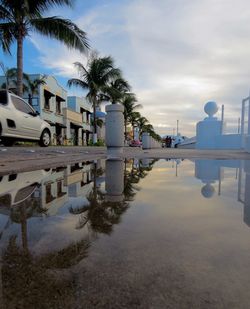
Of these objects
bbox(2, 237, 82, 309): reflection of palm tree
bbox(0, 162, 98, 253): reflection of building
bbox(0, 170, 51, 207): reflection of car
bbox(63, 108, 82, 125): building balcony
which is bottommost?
bbox(2, 237, 82, 309): reflection of palm tree

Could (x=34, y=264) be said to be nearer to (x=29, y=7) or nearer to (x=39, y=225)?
(x=39, y=225)

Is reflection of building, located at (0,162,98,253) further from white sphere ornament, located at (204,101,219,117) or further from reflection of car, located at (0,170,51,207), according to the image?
white sphere ornament, located at (204,101,219,117)

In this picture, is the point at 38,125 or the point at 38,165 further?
the point at 38,125

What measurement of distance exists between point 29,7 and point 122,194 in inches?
601

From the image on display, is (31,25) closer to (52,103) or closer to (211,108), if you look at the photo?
(211,108)

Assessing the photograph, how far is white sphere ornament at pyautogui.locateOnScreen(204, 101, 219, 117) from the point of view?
20733 mm

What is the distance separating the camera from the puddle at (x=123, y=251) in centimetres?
115

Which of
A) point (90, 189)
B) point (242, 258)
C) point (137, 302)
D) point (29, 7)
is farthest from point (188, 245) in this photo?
point (29, 7)

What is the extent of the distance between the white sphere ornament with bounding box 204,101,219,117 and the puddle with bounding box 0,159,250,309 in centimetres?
1880

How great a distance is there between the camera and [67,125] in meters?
38.6

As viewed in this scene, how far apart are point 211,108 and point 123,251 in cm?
2077

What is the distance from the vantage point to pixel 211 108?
20.9 metres

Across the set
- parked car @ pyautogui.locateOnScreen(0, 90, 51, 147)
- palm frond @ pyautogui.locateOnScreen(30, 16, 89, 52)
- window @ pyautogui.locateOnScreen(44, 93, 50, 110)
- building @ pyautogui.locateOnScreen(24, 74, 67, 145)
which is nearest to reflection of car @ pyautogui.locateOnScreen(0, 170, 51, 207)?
parked car @ pyautogui.locateOnScreen(0, 90, 51, 147)

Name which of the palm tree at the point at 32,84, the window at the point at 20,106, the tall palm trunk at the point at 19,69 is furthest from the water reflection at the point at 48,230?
the palm tree at the point at 32,84
